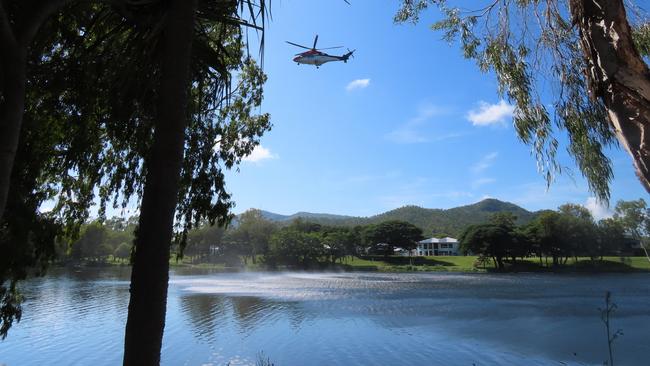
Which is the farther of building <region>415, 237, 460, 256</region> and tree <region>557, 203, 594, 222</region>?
building <region>415, 237, 460, 256</region>

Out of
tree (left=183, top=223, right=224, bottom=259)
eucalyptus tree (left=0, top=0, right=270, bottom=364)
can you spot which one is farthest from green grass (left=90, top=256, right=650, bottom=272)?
eucalyptus tree (left=0, top=0, right=270, bottom=364)

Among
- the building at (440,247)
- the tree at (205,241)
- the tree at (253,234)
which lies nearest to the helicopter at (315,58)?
the tree at (253,234)

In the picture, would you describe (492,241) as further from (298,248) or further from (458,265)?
(298,248)

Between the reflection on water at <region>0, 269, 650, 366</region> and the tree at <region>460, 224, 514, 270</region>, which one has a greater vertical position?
the tree at <region>460, 224, 514, 270</region>

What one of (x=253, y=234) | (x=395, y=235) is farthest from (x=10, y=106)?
(x=253, y=234)

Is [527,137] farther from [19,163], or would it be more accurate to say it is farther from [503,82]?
[19,163]

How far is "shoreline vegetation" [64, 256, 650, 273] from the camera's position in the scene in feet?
211

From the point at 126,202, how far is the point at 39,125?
1.68m

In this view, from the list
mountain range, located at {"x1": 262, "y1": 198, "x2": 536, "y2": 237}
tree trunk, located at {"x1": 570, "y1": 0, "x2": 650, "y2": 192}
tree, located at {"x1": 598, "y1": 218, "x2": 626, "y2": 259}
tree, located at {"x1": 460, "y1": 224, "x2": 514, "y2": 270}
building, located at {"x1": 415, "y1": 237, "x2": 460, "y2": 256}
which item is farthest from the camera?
mountain range, located at {"x1": 262, "y1": 198, "x2": 536, "y2": 237}

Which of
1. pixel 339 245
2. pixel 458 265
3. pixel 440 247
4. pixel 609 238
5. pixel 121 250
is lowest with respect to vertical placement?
pixel 458 265

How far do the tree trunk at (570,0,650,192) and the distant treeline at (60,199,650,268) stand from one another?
48.8 metres

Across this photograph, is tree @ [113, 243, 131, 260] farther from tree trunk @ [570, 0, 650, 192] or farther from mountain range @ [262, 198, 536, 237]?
tree trunk @ [570, 0, 650, 192]

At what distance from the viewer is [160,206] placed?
7.92ft

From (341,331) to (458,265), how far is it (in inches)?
2419
